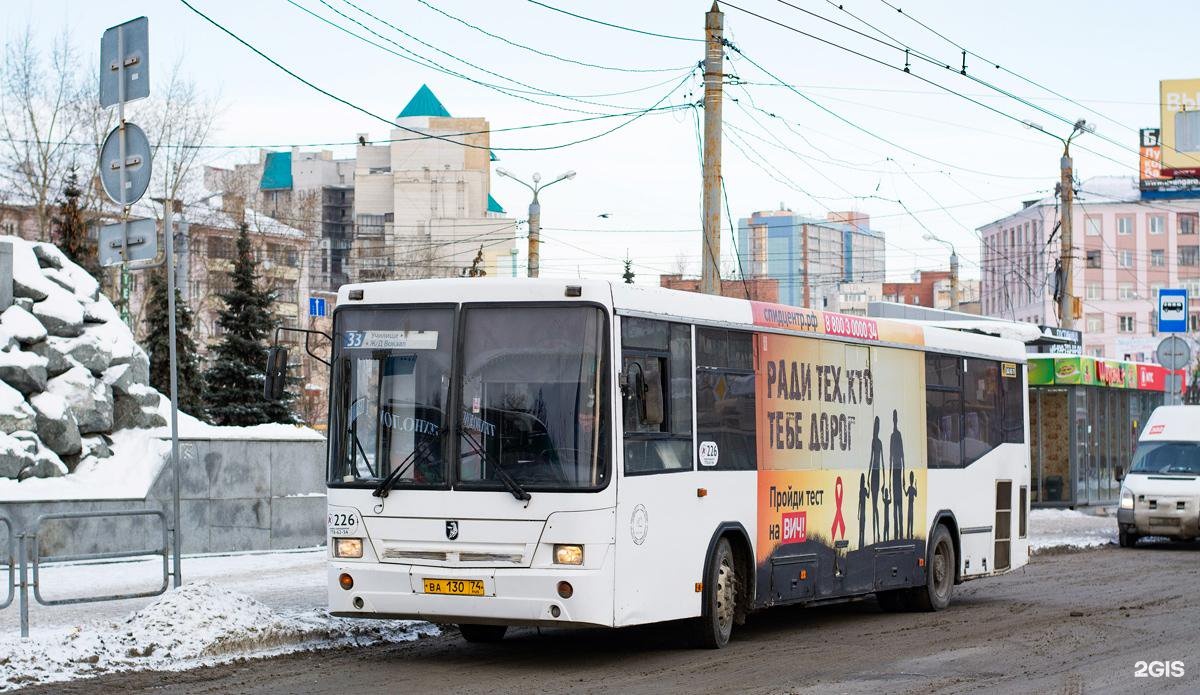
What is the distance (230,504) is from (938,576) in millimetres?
9424

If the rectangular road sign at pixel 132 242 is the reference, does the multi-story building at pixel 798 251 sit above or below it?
above

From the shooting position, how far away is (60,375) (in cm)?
Result: 2206

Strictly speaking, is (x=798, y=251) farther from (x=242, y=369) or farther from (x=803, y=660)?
(x=803, y=660)

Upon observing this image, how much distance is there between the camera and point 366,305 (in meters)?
12.2

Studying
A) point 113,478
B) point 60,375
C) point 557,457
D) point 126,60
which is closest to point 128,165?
point 126,60

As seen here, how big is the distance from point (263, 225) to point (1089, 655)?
71494mm

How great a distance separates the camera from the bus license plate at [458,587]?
37.4 feet

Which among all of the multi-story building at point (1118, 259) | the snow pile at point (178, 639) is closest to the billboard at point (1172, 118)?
the multi-story building at point (1118, 259)

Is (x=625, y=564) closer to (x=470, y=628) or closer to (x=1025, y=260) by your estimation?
(x=470, y=628)

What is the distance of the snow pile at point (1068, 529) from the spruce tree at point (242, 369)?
17558 millimetres

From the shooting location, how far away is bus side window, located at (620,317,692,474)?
1177 centimetres

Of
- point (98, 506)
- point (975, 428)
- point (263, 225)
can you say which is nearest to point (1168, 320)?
point (975, 428)

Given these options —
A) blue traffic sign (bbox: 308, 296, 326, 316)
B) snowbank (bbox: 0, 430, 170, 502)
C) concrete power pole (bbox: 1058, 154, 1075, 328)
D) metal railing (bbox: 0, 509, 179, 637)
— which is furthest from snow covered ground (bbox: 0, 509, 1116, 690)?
concrete power pole (bbox: 1058, 154, 1075, 328)

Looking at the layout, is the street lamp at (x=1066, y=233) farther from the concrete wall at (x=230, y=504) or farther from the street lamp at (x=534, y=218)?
the concrete wall at (x=230, y=504)
